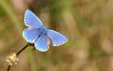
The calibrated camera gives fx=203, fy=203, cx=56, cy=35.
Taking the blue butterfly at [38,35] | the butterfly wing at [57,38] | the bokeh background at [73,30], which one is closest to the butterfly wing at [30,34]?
the blue butterfly at [38,35]

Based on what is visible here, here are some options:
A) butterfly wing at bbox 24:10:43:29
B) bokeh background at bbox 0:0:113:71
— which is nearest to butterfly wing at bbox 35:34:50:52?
butterfly wing at bbox 24:10:43:29

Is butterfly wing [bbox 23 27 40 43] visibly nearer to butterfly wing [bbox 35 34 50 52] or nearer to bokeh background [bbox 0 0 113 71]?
butterfly wing [bbox 35 34 50 52]

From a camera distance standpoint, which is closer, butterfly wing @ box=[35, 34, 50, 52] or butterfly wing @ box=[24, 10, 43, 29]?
butterfly wing @ box=[35, 34, 50, 52]

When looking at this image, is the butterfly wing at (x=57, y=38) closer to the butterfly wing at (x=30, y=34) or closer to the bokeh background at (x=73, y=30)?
the butterfly wing at (x=30, y=34)

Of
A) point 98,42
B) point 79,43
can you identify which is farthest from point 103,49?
point 79,43

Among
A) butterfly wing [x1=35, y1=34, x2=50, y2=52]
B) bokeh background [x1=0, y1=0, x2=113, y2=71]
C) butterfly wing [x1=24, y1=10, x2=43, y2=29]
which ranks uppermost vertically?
butterfly wing [x1=24, y1=10, x2=43, y2=29]

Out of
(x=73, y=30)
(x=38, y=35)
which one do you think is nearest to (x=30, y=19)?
(x=38, y=35)

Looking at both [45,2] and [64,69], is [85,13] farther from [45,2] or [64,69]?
[64,69]

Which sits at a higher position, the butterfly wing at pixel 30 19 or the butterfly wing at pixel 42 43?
the butterfly wing at pixel 30 19
